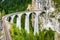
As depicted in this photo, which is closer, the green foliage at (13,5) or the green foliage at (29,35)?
the green foliage at (29,35)

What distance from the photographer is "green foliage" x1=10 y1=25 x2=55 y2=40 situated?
259 centimetres

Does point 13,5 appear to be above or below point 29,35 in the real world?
above

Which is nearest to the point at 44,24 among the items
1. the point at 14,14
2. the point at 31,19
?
the point at 31,19

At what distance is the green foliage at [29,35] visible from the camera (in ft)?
8.50

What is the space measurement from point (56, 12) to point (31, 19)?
0.28 metres

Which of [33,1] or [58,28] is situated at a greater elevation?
[33,1]

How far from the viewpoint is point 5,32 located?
259 cm

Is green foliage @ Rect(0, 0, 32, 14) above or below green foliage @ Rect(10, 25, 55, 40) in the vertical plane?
above

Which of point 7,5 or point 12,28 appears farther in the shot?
point 7,5

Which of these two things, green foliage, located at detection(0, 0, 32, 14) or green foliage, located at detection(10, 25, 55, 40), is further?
green foliage, located at detection(0, 0, 32, 14)

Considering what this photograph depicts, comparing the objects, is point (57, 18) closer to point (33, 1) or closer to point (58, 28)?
point (58, 28)

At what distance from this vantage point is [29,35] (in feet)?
8.66

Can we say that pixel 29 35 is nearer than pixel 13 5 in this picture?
Yes

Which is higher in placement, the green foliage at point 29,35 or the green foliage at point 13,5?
the green foliage at point 13,5
